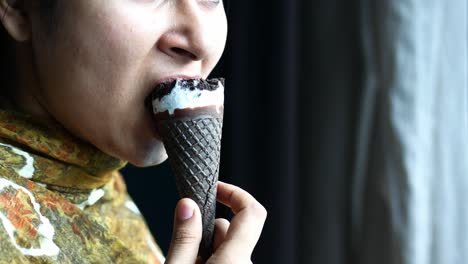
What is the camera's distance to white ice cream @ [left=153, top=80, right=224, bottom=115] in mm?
986

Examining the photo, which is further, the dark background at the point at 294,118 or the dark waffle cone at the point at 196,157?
the dark background at the point at 294,118

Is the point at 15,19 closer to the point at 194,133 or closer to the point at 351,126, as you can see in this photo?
the point at 194,133

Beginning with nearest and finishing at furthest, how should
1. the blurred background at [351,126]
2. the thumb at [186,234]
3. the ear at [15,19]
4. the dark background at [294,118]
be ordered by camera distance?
1. the thumb at [186,234]
2. the ear at [15,19]
3. the blurred background at [351,126]
4. the dark background at [294,118]

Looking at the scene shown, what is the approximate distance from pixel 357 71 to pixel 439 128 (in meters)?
0.26

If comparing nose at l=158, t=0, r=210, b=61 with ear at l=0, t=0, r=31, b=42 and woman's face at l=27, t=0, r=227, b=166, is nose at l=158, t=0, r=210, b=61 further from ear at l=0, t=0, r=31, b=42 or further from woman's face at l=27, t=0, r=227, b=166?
ear at l=0, t=0, r=31, b=42

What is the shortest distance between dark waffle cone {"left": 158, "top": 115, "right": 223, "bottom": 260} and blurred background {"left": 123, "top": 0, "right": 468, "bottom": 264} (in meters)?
0.60

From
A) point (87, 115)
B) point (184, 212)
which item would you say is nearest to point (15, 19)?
point (87, 115)

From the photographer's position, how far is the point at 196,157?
102 cm

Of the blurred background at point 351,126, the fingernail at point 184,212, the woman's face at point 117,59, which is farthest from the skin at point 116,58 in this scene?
the blurred background at point 351,126

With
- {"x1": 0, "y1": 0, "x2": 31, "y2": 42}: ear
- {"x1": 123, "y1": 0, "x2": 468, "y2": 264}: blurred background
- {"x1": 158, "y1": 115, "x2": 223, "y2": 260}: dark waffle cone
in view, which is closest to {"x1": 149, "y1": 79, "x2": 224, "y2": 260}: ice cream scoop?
{"x1": 158, "y1": 115, "x2": 223, "y2": 260}: dark waffle cone

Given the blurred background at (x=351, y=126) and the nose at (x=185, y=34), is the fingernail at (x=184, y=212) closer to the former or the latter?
the nose at (x=185, y=34)

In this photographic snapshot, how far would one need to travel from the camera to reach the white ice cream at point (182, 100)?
0.99m

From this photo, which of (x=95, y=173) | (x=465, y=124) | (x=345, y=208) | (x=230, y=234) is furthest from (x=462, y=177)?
(x=95, y=173)

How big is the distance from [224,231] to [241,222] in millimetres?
49
